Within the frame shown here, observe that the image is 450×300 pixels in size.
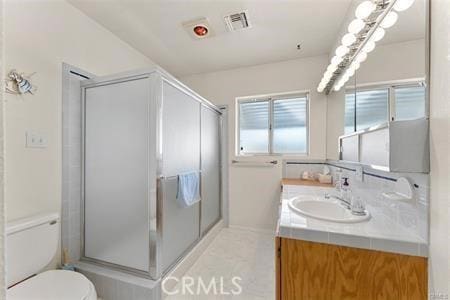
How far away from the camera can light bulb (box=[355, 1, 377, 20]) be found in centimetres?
119

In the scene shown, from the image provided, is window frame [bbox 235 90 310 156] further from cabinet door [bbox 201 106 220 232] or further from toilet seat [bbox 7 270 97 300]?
toilet seat [bbox 7 270 97 300]

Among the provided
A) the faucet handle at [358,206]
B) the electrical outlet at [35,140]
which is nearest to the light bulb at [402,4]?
the faucet handle at [358,206]

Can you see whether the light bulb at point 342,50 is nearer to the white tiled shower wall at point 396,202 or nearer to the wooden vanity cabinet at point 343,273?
the white tiled shower wall at point 396,202

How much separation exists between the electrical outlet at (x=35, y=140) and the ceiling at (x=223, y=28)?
46.9 inches

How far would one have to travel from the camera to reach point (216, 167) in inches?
114

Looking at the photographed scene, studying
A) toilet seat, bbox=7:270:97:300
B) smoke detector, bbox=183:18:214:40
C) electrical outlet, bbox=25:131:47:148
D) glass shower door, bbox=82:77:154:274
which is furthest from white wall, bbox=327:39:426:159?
electrical outlet, bbox=25:131:47:148

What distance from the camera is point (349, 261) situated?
0.92 metres

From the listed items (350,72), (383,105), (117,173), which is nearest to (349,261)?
(383,105)

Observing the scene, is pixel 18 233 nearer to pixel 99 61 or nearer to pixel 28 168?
pixel 28 168

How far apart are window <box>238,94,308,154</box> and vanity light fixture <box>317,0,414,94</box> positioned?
0.84 m

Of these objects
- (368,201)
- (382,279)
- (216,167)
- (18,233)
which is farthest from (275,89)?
(18,233)

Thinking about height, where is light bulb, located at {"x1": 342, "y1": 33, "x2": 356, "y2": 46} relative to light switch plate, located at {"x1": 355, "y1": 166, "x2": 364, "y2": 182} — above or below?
above

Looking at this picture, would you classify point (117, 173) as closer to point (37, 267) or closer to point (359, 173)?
point (37, 267)

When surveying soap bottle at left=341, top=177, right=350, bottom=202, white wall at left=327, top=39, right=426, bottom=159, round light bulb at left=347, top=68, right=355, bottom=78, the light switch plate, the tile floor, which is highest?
round light bulb at left=347, top=68, right=355, bottom=78
